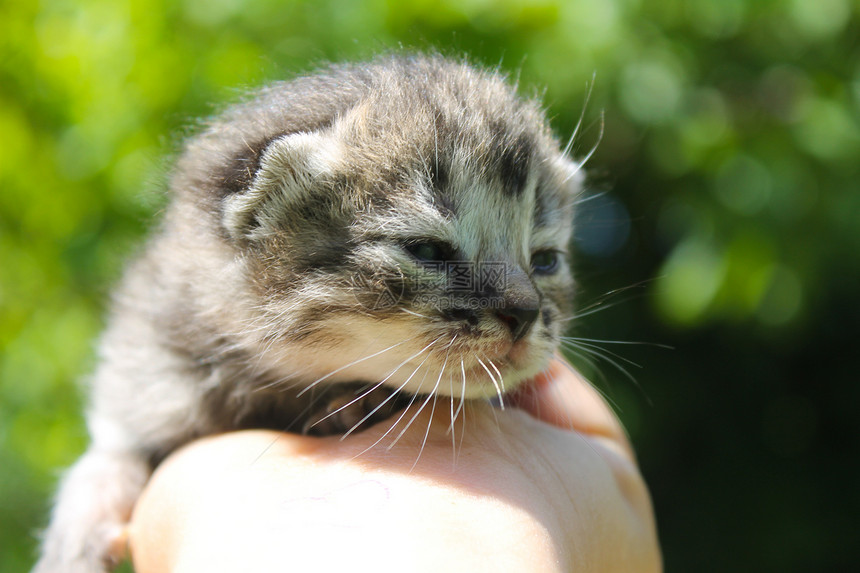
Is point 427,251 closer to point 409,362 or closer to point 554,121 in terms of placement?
point 409,362

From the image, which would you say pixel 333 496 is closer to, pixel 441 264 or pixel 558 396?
pixel 441 264

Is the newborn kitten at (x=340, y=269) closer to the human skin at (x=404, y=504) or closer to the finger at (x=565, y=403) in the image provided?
the human skin at (x=404, y=504)

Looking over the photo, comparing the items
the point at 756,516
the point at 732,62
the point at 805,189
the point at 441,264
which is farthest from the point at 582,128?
the point at 756,516

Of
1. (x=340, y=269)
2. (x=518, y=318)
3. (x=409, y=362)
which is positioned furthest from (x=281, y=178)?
(x=518, y=318)

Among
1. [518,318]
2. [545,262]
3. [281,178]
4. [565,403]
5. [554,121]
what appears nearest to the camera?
[518,318]

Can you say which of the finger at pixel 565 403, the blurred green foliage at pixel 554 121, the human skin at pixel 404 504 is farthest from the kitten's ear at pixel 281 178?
the finger at pixel 565 403

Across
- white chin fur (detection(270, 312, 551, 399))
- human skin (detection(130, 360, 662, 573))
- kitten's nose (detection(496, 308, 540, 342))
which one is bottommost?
human skin (detection(130, 360, 662, 573))

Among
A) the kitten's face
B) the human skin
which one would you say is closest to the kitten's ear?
the kitten's face

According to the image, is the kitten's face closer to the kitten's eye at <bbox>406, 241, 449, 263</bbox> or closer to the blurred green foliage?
the kitten's eye at <bbox>406, 241, 449, 263</bbox>
